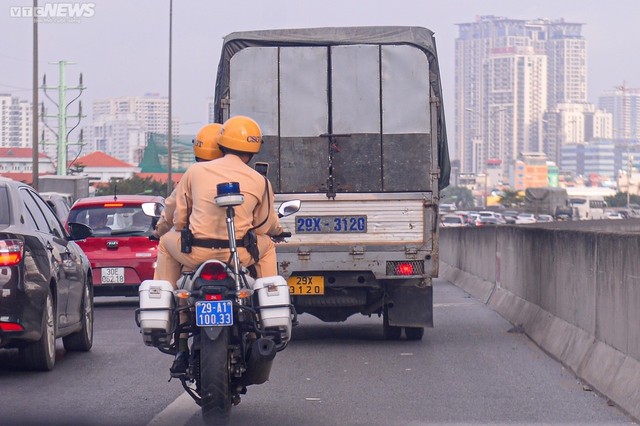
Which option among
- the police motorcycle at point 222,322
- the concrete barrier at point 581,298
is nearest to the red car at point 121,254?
the concrete barrier at point 581,298

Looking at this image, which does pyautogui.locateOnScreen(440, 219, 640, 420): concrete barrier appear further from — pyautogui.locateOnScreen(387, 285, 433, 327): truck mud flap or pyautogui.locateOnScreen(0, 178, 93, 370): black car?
pyautogui.locateOnScreen(0, 178, 93, 370): black car

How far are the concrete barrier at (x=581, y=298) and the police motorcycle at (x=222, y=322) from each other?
2515 mm

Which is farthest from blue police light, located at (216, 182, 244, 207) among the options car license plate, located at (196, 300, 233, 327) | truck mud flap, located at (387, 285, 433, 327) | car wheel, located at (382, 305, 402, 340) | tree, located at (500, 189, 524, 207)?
tree, located at (500, 189, 524, 207)

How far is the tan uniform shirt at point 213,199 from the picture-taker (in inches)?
263

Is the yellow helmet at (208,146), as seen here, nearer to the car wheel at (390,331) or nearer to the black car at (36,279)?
the black car at (36,279)

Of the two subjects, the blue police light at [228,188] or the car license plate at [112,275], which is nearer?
the blue police light at [228,188]

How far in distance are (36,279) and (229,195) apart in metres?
3.45

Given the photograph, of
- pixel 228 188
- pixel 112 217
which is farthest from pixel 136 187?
pixel 228 188

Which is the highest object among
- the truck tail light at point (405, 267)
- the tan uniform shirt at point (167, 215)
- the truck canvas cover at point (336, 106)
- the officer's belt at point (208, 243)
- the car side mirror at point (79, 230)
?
the truck canvas cover at point (336, 106)

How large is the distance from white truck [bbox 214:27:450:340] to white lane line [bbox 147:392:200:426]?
12.7 ft

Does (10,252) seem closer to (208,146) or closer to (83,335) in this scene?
(83,335)

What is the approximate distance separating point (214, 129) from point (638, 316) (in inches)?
126

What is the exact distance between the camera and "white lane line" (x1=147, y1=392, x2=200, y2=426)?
7203mm

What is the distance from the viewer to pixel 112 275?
54.3ft
